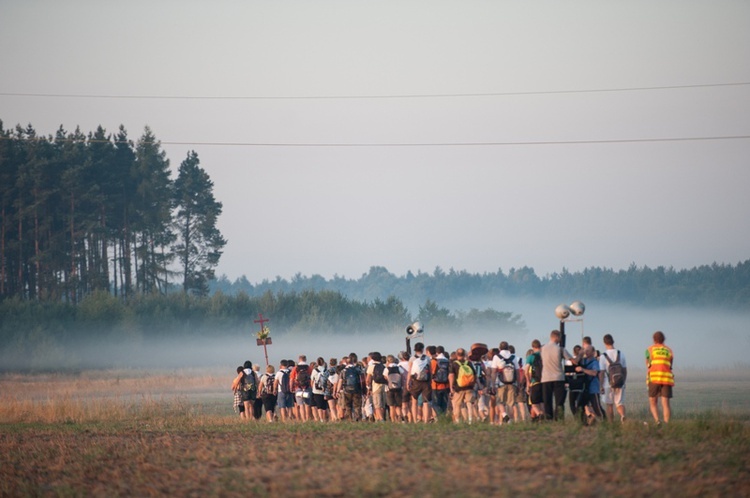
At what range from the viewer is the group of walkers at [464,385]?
2134 centimetres

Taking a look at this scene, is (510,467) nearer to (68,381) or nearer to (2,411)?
(2,411)

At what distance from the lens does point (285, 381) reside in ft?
96.0

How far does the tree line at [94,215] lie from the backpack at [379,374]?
53.5 m

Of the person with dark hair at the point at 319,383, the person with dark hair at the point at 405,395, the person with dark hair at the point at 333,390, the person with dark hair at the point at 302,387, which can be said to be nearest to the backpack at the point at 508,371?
the person with dark hair at the point at 405,395

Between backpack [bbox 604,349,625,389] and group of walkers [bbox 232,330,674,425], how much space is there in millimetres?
21

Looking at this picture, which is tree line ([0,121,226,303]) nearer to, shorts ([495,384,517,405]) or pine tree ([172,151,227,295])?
pine tree ([172,151,227,295])

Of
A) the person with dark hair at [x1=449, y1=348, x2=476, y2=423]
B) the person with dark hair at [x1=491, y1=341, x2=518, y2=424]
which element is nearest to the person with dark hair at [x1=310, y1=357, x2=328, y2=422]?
the person with dark hair at [x1=449, y1=348, x2=476, y2=423]

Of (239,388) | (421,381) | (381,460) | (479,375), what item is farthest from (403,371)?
(381,460)

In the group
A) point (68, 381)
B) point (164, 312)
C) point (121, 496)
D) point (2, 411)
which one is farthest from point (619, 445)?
point (164, 312)

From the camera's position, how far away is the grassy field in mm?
14141

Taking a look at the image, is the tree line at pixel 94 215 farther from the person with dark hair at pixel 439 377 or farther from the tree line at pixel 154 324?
the person with dark hair at pixel 439 377

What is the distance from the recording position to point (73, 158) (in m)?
85.1

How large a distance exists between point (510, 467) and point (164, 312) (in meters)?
78.8

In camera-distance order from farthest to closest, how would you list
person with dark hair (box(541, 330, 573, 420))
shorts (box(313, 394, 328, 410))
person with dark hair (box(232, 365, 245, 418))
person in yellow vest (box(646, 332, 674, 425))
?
person with dark hair (box(232, 365, 245, 418)) < shorts (box(313, 394, 328, 410)) < person with dark hair (box(541, 330, 573, 420)) < person in yellow vest (box(646, 332, 674, 425))
